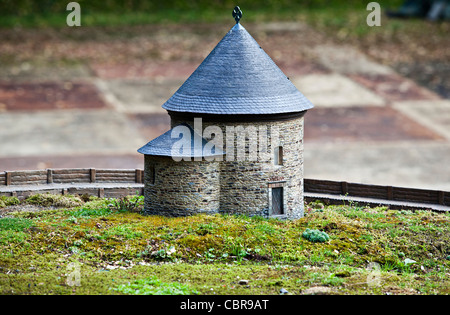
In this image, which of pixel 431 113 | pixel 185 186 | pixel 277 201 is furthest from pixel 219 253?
pixel 431 113

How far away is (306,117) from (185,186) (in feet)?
104

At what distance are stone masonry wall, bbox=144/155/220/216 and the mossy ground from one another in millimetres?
692

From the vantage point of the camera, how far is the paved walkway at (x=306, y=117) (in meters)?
54.7

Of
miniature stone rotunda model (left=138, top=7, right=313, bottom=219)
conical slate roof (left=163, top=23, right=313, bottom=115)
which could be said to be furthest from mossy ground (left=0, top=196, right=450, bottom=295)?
conical slate roof (left=163, top=23, right=313, bottom=115)

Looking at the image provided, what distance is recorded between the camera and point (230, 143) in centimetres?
3525

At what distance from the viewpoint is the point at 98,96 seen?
6881 cm

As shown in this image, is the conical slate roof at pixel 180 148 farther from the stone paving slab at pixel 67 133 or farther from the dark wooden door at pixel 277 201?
the stone paving slab at pixel 67 133

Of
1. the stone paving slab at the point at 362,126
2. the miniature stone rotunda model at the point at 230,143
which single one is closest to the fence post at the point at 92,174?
the miniature stone rotunda model at the point at 230,143

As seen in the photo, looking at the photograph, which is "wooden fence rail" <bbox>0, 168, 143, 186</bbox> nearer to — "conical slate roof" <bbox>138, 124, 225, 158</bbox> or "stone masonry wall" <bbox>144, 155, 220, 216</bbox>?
"conical slate roof" <bbox>138, 124, 225, 158</bbox>

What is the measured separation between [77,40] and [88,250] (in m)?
51.0

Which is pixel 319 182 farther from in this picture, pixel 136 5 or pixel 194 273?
pixel 136 5

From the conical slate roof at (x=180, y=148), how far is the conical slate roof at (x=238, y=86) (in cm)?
106

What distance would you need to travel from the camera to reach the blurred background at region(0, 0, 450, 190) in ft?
185

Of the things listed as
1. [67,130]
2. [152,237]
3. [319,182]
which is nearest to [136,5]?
[67,130]
